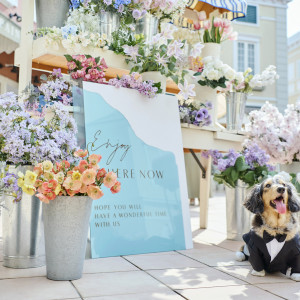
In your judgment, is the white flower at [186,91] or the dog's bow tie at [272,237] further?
the white flower at [186,91]

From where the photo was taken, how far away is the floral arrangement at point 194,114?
3.23m

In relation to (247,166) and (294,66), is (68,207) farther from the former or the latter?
(294,66)

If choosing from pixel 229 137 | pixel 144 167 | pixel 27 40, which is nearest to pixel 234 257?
pixel 144 167

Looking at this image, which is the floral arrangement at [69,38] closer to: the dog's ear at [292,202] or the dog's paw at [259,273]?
the dog's ear at [292,202]

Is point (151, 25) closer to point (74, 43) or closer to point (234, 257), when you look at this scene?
point (74, 43)

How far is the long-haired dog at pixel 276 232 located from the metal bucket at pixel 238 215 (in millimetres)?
1025

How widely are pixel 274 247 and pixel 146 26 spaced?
6.13ft

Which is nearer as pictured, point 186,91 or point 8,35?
point 186,91

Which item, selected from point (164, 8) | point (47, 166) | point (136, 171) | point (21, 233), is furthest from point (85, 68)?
point (21, 233)

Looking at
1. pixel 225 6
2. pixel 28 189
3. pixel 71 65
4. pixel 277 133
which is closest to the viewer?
pixel 28 189

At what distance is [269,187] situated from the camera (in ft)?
7.40

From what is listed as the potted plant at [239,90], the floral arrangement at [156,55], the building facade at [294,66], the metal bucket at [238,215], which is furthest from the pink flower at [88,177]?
the building facade at [294,66]

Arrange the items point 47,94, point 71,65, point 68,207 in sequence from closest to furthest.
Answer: point 68,207 → point 47,94 → point 71,65

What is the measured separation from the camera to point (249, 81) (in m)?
3.60
